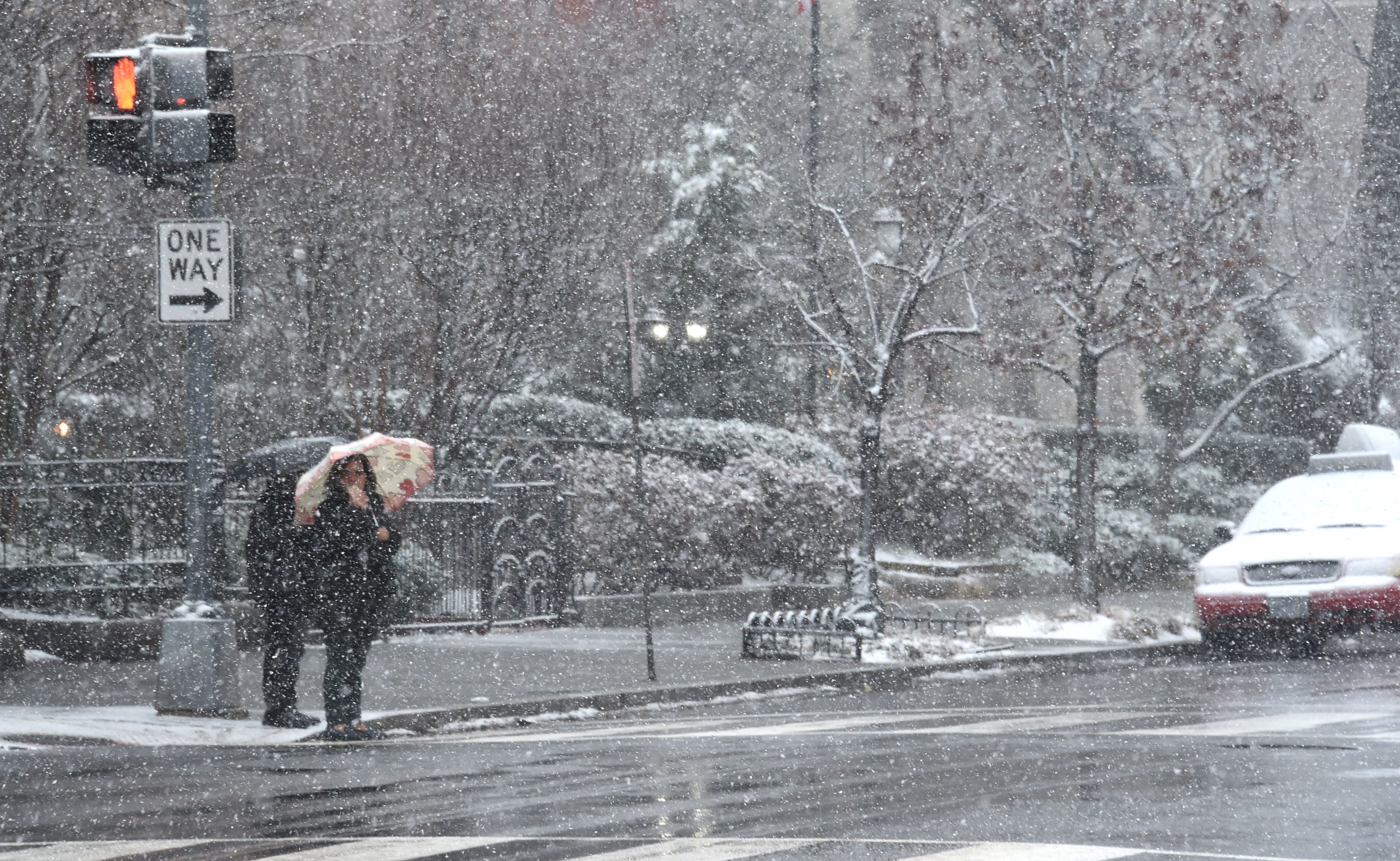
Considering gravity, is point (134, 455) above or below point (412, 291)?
below

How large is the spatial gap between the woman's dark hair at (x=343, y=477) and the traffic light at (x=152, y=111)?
2025 mm

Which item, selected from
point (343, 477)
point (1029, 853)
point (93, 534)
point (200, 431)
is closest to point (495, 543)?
point (93, 534)

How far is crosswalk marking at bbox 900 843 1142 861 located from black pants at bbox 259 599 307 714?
5.56 metres

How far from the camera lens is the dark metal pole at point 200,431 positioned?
11.8 meters

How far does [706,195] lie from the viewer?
→ 99.7 ft

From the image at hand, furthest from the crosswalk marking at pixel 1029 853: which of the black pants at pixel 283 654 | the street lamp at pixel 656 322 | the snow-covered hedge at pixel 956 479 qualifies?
the snow-covered hedge at pixel 956 479

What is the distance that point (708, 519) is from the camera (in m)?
22.2

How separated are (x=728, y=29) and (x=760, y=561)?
1809cm

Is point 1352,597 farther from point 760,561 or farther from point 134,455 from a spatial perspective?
point 134,455

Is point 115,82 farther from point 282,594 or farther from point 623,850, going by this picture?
point 623,850

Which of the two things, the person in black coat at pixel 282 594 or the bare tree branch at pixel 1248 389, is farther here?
the bare tree branch at pixel 1248 389

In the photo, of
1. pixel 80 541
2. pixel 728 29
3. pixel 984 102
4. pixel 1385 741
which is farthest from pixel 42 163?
pixel 728 29

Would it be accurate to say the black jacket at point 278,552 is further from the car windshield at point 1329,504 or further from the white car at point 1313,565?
the car windshield at point 1329,504

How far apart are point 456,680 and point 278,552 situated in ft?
10.4
